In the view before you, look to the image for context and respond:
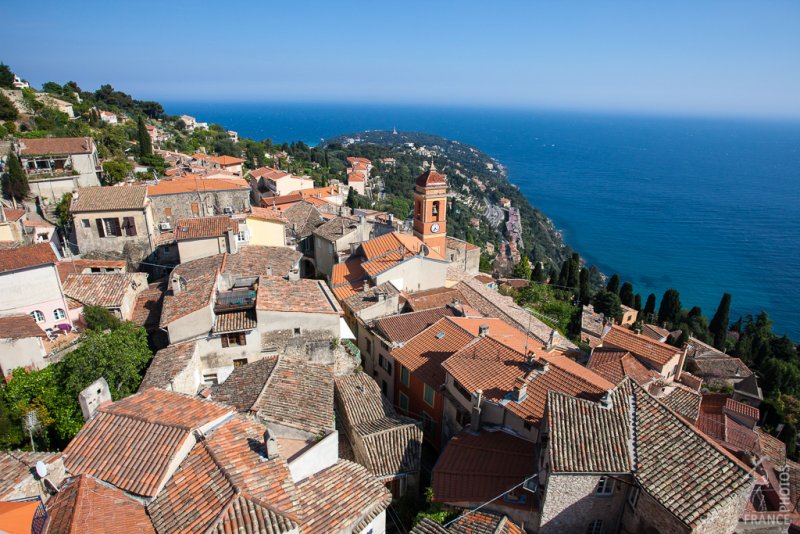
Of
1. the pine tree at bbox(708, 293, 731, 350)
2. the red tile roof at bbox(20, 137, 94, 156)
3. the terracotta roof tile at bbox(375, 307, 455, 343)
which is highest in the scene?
the red tile roof at bbox(20, 137, 94, 156)

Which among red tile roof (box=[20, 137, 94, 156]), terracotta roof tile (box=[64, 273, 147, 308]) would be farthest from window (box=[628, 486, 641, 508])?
red tile roof (box=[20, 137, 94, 156])

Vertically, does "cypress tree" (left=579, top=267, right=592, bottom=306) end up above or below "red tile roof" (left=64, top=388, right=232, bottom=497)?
below

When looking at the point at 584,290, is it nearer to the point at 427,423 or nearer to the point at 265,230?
the point at 265,230

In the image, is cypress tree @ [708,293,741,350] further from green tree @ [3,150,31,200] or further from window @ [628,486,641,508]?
green tree @ [3,150,31,200]

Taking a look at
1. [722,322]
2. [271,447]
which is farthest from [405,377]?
[722,322]

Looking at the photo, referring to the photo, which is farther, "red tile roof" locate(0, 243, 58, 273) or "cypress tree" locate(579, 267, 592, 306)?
"cypress tree" locate(579, 267, 592, 306)

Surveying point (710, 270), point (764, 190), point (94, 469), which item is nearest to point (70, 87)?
point (94, 469)

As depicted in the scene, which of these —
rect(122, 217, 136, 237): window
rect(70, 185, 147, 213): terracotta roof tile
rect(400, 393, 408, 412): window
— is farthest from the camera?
rect(122, 217, 136, 237): window

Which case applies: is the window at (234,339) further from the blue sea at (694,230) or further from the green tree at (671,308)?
the blue sea at (694,230)
